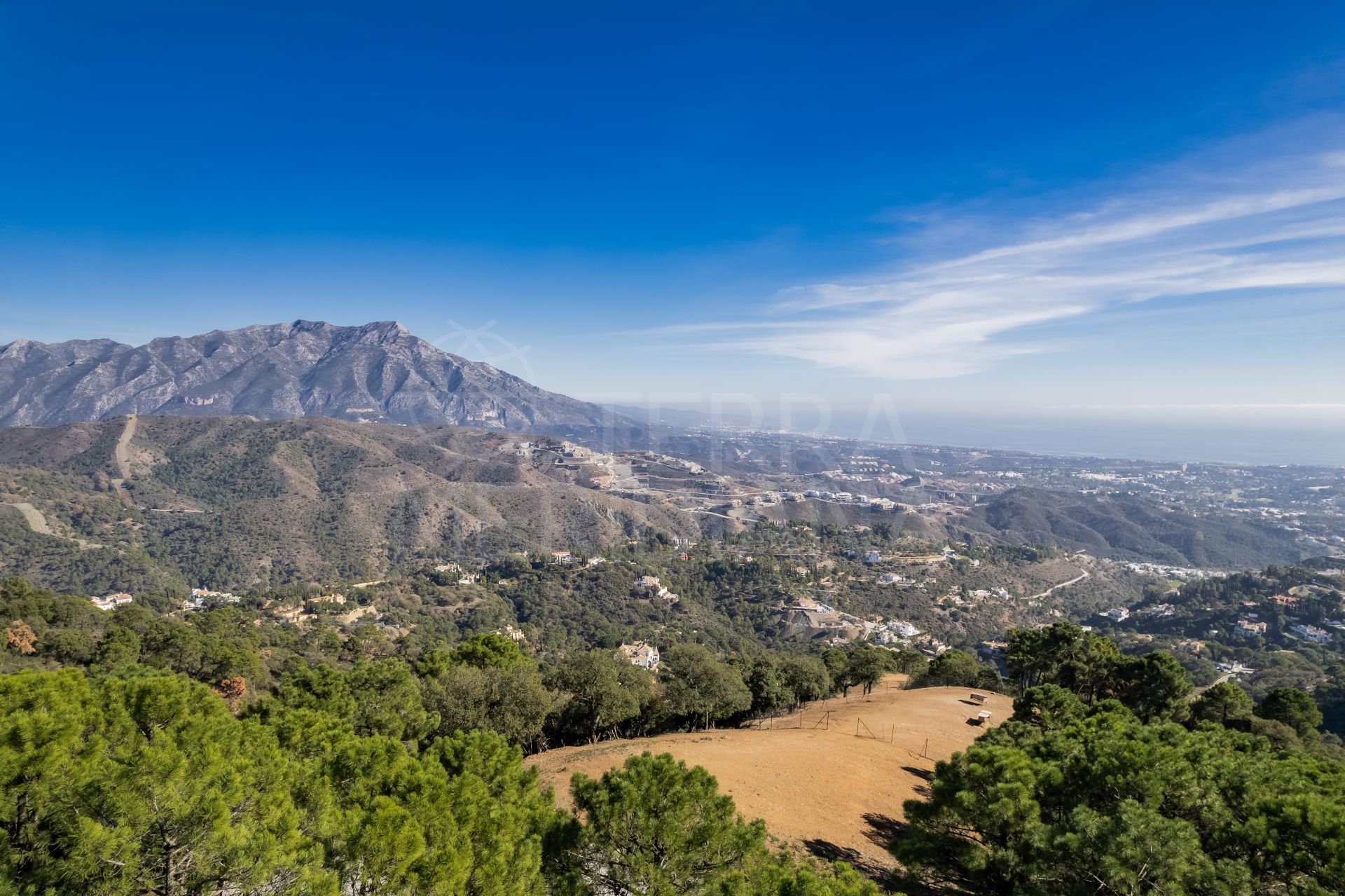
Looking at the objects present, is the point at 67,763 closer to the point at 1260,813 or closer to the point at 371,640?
the point at 1260,813

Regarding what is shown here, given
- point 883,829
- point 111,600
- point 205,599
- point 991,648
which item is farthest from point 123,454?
point 991,648

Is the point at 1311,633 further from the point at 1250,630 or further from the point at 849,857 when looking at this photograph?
the point at 849,857

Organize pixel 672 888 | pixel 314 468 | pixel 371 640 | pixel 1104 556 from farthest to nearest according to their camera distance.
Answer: pixel 314 468 → pixel 1104 556 → pixel 371 640 → pixel 672 888

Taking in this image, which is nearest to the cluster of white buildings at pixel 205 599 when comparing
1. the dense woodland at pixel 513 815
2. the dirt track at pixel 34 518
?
the dirt track at pixel 34 518

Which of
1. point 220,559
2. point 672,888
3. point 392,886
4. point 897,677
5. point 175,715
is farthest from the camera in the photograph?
point 220,559

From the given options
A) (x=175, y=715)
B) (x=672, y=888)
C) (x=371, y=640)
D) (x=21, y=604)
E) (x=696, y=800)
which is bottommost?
(x=371, y=640)

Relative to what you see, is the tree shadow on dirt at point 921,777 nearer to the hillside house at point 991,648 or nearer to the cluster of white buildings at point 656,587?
the hillside house at point 991,648

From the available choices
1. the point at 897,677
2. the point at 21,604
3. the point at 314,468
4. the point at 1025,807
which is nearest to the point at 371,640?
the point at 21,604
